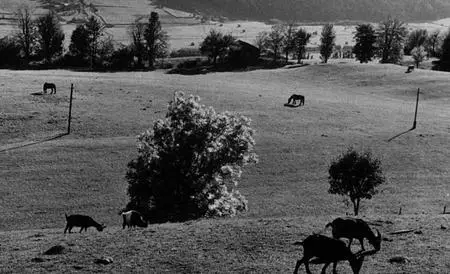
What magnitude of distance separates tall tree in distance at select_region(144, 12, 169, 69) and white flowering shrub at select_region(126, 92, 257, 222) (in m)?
98.6

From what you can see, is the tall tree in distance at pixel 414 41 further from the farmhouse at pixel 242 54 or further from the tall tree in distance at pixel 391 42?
the farmhouse at pixel 242 54

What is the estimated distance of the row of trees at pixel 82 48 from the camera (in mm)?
140125

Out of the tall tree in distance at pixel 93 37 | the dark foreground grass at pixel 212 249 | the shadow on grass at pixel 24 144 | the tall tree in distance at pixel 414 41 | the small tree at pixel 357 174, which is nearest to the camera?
the dark foreground grass at pixel 212 249

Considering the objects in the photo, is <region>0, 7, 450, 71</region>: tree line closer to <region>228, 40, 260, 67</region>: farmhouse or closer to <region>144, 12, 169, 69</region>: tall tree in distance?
<region>144, 12, 169, 69</region>: tall tree in distance

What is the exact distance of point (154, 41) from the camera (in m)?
145

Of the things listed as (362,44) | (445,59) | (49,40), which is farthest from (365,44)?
(49,40)

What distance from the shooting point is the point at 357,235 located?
838 inches

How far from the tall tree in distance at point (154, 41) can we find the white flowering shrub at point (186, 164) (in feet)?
324

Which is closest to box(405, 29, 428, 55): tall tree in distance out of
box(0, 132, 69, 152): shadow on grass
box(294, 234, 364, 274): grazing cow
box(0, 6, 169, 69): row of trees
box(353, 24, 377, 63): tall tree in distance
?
box(353, 24, 377, 63): tall tree in distance

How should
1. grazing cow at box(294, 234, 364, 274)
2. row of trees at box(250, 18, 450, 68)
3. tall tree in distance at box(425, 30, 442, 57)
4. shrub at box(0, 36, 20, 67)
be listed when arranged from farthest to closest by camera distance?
1. tall tree in distance at box(425, 30, 442, 57)
2. row of trees at box(250, 18, 450, 68)
3. shrub at box(0, 36, 20, 67)
4. grazing cow at box(294, 234, 364, 274)

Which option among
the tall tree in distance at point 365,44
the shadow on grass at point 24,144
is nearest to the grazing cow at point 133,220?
the shadow on grass at point 24,144

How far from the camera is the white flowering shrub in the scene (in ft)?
135

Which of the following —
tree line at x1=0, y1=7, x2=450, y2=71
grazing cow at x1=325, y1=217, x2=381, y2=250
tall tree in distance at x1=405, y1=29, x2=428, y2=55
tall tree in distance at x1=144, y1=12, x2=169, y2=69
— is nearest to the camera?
grazing cow at x1=325, y1=217, x2=381, y2=250

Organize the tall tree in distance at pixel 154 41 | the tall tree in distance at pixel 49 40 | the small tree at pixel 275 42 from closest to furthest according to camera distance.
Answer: the tall tree in distance at pixel 154 41 < the tall tree in distance at pixel 49 40 < the small tree at pixel 275 42
